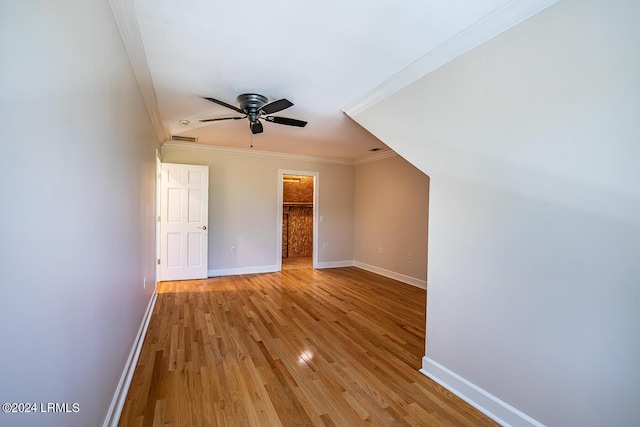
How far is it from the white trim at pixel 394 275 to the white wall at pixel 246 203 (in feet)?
2.44

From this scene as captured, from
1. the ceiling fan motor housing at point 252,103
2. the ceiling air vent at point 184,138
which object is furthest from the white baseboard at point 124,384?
the ceiling air vent at point 184,138

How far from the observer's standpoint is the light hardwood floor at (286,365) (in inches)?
69.0

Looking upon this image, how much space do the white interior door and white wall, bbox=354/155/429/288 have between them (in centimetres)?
317

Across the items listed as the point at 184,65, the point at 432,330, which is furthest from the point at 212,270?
the point at 432,330

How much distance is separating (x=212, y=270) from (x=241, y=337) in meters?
2.73

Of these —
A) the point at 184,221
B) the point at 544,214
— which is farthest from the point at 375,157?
the point at 544,214

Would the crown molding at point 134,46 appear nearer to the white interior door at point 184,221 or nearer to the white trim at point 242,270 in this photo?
the white interior door at point 184,221

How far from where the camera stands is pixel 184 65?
2275 mm

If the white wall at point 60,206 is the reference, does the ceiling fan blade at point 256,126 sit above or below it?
above

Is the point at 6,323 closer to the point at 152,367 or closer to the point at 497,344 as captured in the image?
the point at 152,367

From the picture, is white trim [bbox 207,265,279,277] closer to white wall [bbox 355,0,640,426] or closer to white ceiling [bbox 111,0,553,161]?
Answer: white ceiling [bbox 111,0,553,161]

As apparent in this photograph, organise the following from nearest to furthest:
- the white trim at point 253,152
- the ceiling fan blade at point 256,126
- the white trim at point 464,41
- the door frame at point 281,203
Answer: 1. the white trim at point 464,41
2. the ceiling fan blade at point 256,126
3. the white trim at point 253,152
4. the door frame at point 281,203

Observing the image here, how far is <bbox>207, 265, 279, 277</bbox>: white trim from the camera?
5.23 metres

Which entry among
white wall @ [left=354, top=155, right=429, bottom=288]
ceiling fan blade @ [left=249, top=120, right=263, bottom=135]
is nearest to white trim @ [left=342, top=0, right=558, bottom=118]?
ceiling fan blade @ [left=249, top=120, right=263, bottom=135]
